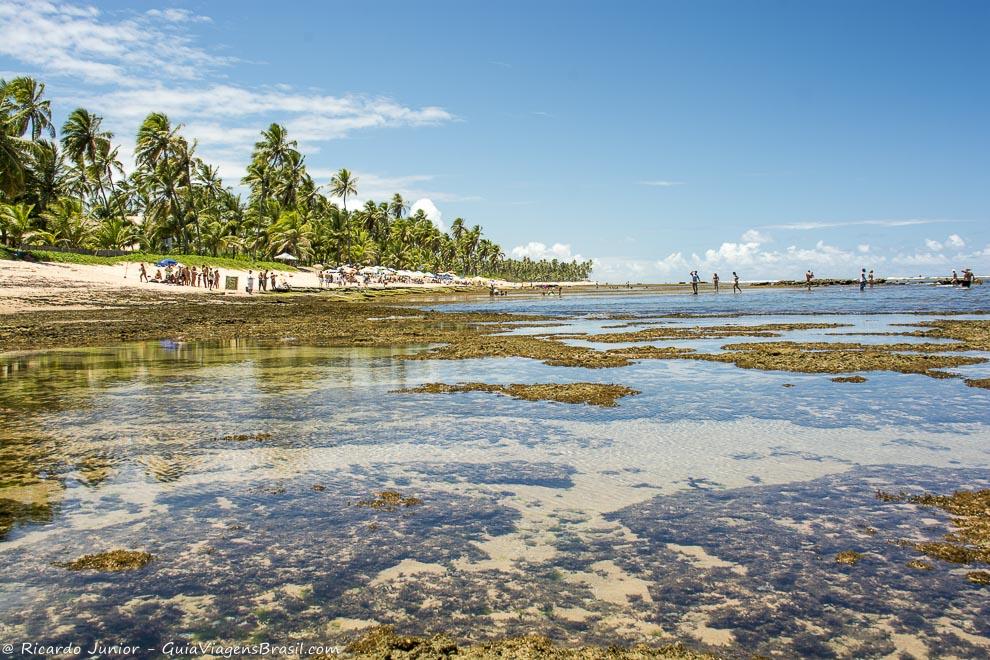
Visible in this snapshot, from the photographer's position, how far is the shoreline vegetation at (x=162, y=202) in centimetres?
6292

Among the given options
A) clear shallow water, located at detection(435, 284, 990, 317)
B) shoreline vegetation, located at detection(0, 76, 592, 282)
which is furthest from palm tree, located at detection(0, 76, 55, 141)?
clear shallow water, located at detection(435, 284, 990, 317)

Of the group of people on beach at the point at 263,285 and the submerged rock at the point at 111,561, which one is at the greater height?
the group of people on beach at the point at 263,285

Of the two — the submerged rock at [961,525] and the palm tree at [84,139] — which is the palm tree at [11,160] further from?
the submerged rock at [961,525]

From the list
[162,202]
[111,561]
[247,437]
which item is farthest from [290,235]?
[111,561]

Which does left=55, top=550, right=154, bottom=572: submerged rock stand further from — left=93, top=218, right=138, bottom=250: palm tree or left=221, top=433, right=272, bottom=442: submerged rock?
left=93, top=218, right=138, bottom=250: palm tree

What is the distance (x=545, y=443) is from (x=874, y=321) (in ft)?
106

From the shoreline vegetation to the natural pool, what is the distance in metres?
50.2

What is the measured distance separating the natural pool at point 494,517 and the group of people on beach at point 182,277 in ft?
156

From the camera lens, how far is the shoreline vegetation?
206 feet

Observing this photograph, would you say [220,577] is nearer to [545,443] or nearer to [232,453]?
[232,453]

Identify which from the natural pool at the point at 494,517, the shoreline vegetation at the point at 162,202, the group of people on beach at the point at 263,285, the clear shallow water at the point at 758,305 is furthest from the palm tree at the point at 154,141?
the natural pool at the point at 494,517

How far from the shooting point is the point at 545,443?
31.8ft

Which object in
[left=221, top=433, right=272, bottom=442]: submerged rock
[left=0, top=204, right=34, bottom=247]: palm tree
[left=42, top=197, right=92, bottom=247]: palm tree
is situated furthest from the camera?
[left=42, top=197, right=92, bottom=247]: palm tree

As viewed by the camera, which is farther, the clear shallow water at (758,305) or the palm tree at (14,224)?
the palm tree at (14,224)
